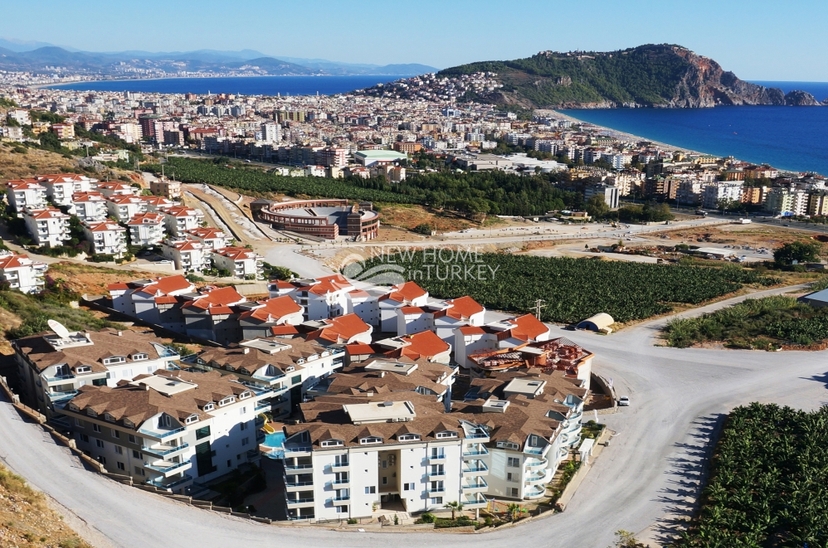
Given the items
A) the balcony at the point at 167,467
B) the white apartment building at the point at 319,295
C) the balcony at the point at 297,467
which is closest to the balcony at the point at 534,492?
the balcony at the point at 297,467

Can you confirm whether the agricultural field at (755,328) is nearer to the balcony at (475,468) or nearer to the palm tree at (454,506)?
the balcony at (475,468)

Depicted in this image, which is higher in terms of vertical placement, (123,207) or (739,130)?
(739,130)

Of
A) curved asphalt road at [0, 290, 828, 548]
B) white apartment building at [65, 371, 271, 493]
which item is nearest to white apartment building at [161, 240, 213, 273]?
white apartment building at [65, 371, 271, 493]

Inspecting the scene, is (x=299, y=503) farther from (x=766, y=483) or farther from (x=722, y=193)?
(x=722, y=193)

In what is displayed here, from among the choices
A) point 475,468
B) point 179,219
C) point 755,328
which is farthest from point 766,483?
point 179,219

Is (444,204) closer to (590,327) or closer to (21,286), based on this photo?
(590,327)

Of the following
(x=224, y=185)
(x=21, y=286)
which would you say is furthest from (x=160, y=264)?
(x=224, y=185)

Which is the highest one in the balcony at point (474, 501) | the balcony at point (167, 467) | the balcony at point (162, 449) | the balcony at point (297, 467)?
the balcony at point (297, 467)
